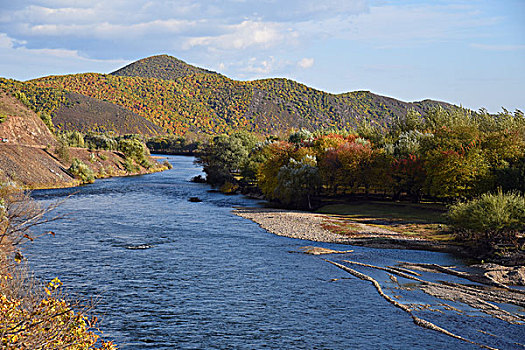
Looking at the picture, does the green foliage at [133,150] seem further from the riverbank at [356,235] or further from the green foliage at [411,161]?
the riverbank at [356,235]

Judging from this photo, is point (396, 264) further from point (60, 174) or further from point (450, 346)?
point (60, 174)

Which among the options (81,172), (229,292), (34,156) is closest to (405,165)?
(229,292)

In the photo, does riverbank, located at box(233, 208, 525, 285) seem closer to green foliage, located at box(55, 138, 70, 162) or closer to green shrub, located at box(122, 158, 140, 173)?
green foliage, located at box(55, 138, 70, 162)

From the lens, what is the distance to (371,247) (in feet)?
148

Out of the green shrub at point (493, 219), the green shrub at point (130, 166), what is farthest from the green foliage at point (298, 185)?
the green shrub at point (130, 166)

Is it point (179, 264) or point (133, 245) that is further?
point (133, 245)

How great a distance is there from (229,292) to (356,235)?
23680mm

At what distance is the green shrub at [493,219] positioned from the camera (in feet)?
129

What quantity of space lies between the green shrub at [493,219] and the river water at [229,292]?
12.5 feet

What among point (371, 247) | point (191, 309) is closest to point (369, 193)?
point (371, 247)

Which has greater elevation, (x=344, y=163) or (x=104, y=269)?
(x=344, y=163)

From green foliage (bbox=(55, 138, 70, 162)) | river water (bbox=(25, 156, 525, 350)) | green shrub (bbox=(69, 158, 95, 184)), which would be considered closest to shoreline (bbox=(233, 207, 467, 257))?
river water (bbox=(25, 156, 525, 350))

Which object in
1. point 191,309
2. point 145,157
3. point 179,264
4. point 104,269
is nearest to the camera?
point 191,309

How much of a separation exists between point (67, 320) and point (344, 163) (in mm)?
67065
